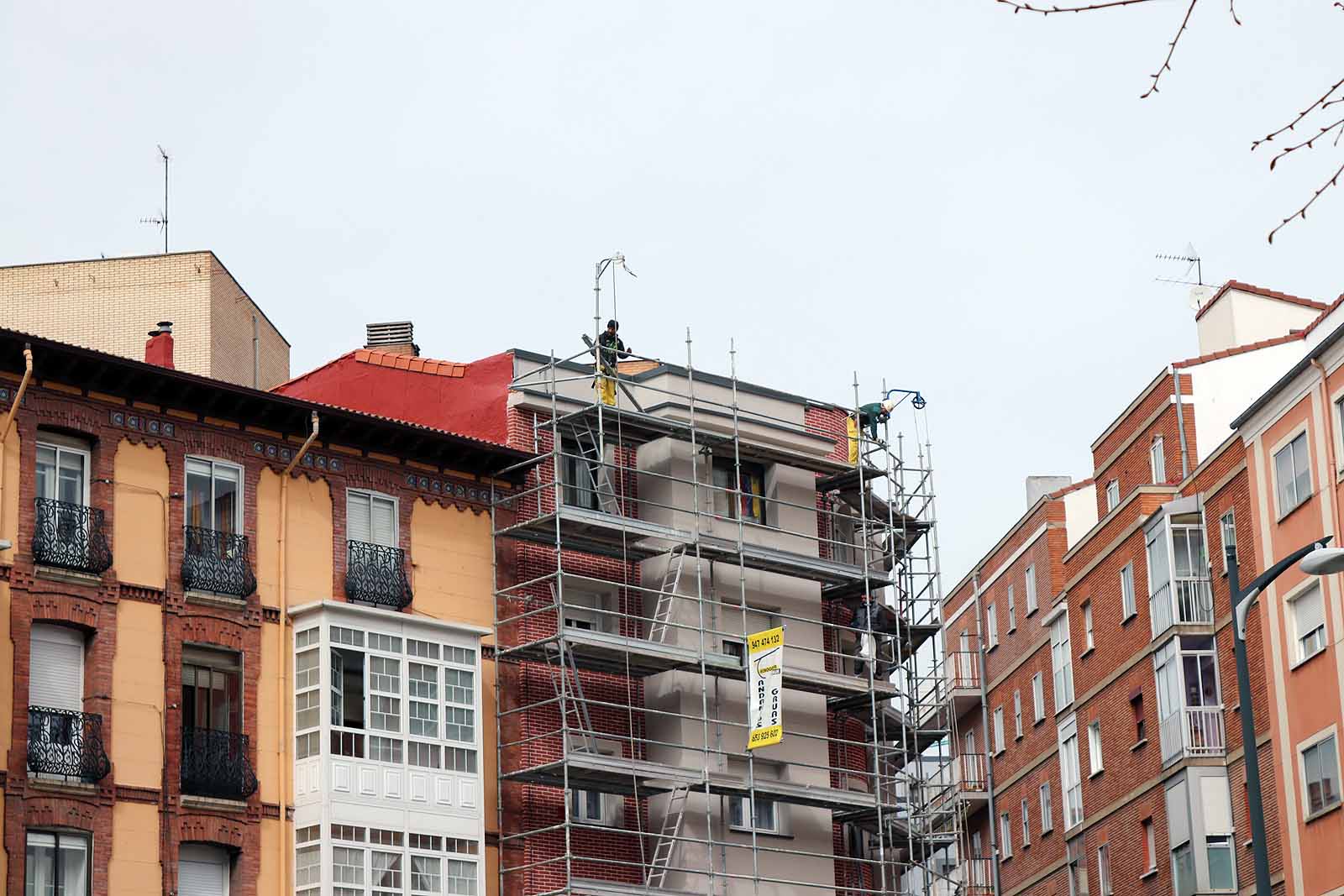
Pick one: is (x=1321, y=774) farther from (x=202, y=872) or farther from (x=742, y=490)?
(x=202, y=872)

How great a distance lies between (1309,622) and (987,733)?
77.1 ft

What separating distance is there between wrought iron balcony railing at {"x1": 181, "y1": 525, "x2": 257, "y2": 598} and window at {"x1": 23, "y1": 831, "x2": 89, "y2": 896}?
4.44 m

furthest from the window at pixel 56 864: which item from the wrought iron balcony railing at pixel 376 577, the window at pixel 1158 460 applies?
the window at pixel 1158 460

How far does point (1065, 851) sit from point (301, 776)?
1082 inches

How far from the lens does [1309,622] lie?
4222cm

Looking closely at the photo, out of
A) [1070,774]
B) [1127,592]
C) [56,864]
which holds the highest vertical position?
[1127,592]

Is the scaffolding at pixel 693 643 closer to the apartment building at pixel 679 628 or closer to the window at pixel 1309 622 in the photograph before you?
the apartment building at pixel 679 628

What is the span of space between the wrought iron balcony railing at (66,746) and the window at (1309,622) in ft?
73.0

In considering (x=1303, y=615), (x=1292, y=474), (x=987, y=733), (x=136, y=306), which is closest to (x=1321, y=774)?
(x=1303, y=615)

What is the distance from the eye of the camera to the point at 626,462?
42.5 metres

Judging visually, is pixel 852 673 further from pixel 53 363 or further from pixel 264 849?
pixel 53 363

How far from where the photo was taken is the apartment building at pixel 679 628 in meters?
38.9

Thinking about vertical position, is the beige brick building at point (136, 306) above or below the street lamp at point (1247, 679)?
above

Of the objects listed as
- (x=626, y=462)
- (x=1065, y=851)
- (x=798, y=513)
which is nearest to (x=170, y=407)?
(x=626, y=462)
